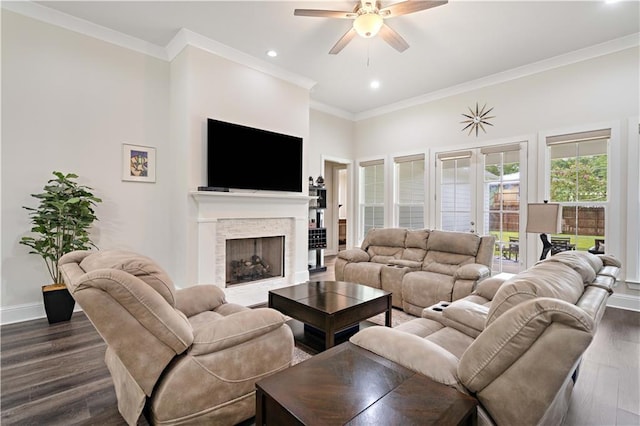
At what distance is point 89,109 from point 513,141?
19.2ft

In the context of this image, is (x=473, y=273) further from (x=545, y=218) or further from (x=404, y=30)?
(x=404, y=30)

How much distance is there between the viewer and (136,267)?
151 cm

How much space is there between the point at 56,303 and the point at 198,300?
76.3 inches

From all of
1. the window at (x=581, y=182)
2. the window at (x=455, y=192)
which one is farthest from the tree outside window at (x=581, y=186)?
the window at (x=455, y=192)

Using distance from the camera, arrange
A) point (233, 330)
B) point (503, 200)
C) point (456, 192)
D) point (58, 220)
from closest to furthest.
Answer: point (233, 330), point (58, 220), point (503, 200), point (456, 192)

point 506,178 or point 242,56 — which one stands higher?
point 242,56

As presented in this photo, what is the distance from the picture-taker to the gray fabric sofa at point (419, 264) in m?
3.35

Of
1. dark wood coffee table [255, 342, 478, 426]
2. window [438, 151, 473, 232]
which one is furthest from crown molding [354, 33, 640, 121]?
dark wood coffee table [255, 342, 478, 426]

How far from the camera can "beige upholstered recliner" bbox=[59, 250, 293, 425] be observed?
1.32 meters

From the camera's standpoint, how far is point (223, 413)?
1.60 meters

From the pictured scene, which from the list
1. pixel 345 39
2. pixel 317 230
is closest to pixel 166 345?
pixel 345 39

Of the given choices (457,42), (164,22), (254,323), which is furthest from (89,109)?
(457,42)

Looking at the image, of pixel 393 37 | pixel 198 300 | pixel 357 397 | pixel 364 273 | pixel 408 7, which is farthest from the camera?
→ pixel 364 273

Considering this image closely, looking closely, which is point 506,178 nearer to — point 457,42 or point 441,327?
point 457,42
